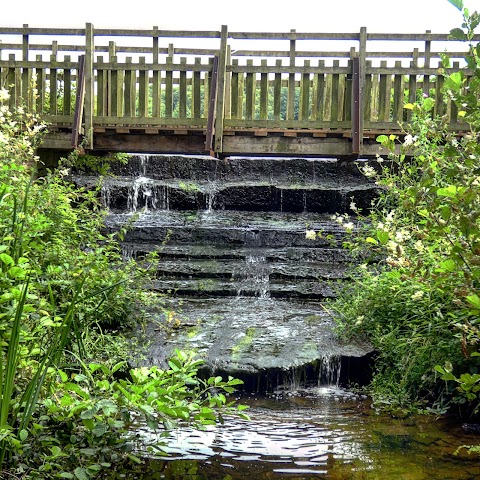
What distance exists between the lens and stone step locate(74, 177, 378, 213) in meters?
9.88

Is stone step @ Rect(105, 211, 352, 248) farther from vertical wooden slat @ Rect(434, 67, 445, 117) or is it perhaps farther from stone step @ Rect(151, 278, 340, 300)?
vertical wooden slat @ Rect(434, 67, 445, 117)

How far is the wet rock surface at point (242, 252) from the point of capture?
5559mm

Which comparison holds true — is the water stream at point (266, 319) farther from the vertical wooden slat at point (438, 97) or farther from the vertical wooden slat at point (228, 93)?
the vertical wooden slat at point (438, 97)

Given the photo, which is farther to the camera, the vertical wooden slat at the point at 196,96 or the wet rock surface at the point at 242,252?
the vertical wooden slat at the point at 196,96

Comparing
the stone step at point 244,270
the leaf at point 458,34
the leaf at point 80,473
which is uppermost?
the leaf at point 458,34

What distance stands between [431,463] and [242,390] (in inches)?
68.8

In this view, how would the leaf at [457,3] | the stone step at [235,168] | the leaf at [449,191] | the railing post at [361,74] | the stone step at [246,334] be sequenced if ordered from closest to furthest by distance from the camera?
the leaf at [457,3], the leaf at [449,191], the stone step at [246,334], the railing post at [361,74], the stone step at [235,168]

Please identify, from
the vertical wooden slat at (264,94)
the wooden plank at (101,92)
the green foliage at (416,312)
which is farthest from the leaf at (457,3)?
the wooden plank at (101,92)

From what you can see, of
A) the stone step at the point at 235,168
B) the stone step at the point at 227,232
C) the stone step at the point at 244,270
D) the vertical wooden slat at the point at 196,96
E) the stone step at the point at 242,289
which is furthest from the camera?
the stone step at the point at 235,168

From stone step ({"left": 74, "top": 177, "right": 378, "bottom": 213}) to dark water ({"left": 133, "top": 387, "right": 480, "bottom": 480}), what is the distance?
5.45 m

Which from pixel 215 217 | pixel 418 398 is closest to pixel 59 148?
pixel 215 217

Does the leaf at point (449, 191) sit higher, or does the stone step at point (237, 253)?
the leaf at point (449, 191)

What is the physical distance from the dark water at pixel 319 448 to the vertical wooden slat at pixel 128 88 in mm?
6218

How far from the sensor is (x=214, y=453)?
3779 mm
